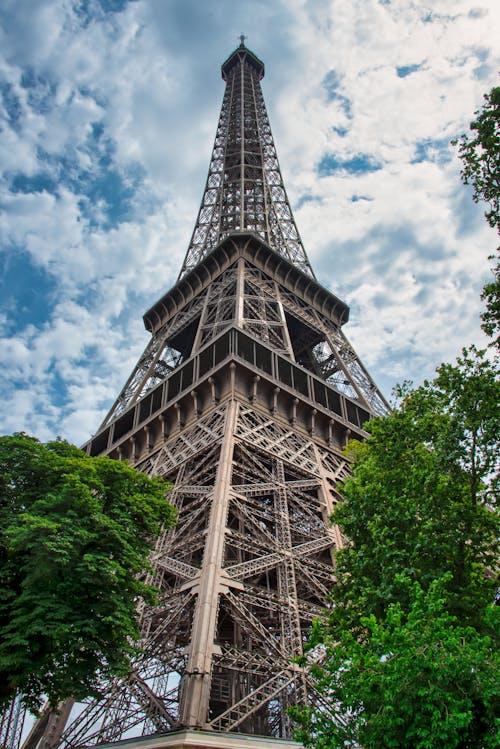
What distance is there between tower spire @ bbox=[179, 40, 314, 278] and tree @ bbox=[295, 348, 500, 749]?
2869 centimetres

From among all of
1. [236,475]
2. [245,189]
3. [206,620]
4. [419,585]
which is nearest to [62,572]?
[206,620]

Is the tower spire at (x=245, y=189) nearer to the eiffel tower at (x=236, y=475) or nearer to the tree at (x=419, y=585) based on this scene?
the eiffel tower at (x=236, y=475)

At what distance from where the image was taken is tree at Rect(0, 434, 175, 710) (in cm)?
1006

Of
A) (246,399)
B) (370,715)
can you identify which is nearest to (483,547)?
(370,715)

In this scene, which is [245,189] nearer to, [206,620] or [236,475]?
[236,475]

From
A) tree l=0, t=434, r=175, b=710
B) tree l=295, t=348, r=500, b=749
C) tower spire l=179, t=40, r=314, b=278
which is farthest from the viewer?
tower spire l=179, t=40, r=314, b=278

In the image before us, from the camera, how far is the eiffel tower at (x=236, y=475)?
1241cm

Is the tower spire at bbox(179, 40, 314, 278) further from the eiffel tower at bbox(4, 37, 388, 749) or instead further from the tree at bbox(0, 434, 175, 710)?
the tree at bbox(0, 434, 175, 710)

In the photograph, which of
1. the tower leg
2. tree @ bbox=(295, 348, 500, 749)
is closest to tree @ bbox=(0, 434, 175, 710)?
the tower leg

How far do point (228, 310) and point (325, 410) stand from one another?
9.68 metres

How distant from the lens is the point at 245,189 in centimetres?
5091

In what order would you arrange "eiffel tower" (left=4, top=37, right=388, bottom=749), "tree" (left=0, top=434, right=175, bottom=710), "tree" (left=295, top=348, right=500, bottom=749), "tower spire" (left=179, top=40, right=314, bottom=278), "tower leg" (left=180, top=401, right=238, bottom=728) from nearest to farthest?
"tree" (left=295, top=348, right=500, bottom=749) < "tree" (left=0, top=434, right=175, bottom=710) < "tower leg" (left=180, top=401, right=238, bottom=728) < "eiffel tower" (left=4, top=37, right=388, bottom=749) < "tower spire" (left=179, top=40, right=314, bottom=278)

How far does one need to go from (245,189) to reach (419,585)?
46176 millimetres

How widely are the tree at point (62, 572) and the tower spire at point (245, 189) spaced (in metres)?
28.6
